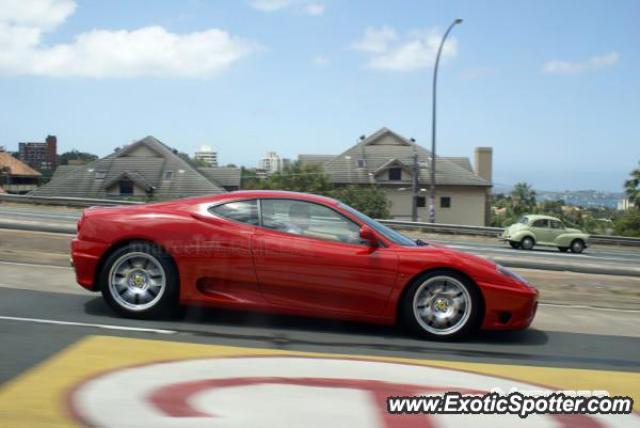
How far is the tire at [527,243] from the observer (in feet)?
79.3

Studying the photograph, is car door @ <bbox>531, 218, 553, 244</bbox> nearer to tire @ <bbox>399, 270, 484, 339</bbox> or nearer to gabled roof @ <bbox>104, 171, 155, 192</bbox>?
gabled roof @ <bbox>104, 171, 155, 192</bbox>

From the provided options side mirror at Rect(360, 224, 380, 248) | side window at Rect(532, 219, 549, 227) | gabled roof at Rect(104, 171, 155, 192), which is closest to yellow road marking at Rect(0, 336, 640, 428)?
side mirror at Rect(360, 224, 380, 248)

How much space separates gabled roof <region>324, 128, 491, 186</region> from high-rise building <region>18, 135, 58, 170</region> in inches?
413

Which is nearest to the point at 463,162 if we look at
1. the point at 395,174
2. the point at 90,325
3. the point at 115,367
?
the point at 395,174

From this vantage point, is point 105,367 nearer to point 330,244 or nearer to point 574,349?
point 330,244

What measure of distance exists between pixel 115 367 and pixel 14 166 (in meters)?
20.9

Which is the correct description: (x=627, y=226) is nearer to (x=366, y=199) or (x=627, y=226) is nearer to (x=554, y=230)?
(x=554, y=230)

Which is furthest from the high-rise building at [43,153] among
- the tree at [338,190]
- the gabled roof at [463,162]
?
the gabled roof at [463,162]

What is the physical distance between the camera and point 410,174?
30.1m

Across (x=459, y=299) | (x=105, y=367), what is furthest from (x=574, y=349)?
(x=105, y=367)

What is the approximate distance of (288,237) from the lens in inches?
Answer: 224

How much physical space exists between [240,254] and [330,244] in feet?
2.65

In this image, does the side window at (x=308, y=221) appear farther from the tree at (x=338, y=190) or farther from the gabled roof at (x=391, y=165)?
the gabled roof at (x=391, y=165)

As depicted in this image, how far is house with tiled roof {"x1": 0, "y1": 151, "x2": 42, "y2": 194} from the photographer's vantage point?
2153cm
